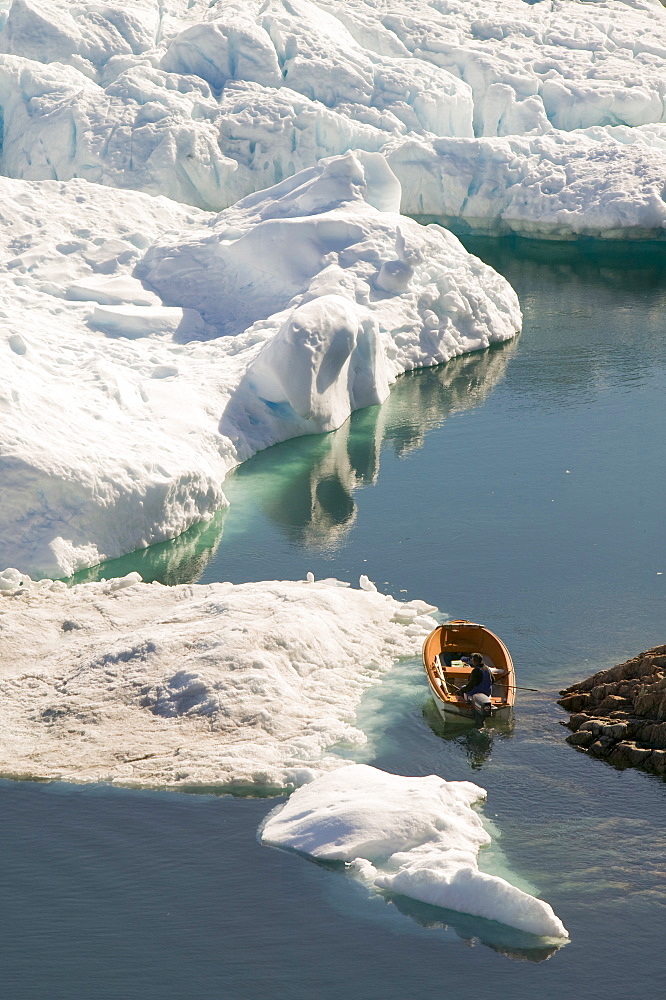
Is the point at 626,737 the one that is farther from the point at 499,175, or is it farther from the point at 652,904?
the point at 499,175

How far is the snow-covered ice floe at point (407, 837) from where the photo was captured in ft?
39.2

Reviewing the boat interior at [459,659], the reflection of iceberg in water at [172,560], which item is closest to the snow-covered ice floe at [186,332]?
the reflection of iceberg in water at [172,560]

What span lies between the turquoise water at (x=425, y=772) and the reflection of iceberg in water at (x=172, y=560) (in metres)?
0.06

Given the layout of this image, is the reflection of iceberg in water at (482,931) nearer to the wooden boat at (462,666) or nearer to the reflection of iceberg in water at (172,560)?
the wooden boat at (462,666)

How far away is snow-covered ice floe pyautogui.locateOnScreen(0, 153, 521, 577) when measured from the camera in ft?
68.5

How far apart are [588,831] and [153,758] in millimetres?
5250

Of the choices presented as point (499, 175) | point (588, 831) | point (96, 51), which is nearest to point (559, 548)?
point (588, 831)

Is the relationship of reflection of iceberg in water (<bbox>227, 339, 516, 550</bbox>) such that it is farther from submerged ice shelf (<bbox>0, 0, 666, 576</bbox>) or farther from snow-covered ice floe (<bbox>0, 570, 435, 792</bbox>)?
snow-covered ice floe (<bbox>0, 570, 435, 792</bbox>)

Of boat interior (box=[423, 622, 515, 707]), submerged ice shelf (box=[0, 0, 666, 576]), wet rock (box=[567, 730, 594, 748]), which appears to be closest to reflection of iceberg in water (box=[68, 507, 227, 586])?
submerged ice shelf (box=[0, 0, 666, 576])

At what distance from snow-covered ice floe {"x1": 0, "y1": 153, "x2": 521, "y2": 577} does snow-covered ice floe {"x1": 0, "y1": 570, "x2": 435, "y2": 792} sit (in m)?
2.64

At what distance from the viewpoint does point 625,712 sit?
1557 centimetres

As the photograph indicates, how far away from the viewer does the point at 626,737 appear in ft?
49.8

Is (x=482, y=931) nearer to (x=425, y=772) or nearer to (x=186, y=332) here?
(x=425, y=772)

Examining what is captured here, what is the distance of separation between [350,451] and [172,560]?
6198mm
